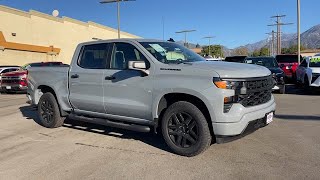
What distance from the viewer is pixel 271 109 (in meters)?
6.20

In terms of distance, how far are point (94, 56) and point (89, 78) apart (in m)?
0.47

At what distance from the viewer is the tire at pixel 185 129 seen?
223 inches

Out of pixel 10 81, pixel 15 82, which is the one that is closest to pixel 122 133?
pixel 15 82

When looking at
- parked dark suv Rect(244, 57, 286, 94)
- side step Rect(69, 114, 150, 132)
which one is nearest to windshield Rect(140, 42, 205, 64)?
side step Rect(69, 114, 150, 132)

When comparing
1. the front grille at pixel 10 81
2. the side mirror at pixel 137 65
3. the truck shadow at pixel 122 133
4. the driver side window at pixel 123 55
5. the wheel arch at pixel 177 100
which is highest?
the driver side window at pixel 123 55

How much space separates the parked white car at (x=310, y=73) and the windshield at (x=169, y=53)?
8958 mm

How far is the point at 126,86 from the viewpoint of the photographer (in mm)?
6543

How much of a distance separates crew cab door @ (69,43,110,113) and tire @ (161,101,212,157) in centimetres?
163

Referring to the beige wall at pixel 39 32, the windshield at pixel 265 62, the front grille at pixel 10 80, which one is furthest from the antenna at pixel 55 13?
the windshield at pixel 265 62

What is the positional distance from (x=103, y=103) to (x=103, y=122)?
0.39 metres

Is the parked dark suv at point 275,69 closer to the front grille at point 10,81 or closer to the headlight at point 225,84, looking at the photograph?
the headlight at point 225,84

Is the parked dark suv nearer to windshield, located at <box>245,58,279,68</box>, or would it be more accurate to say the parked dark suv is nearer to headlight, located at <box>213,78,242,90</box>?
windshield, located at <box>245,58,279,68</box>

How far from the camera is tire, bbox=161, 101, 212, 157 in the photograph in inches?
223

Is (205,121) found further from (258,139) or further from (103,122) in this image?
(103,122)
